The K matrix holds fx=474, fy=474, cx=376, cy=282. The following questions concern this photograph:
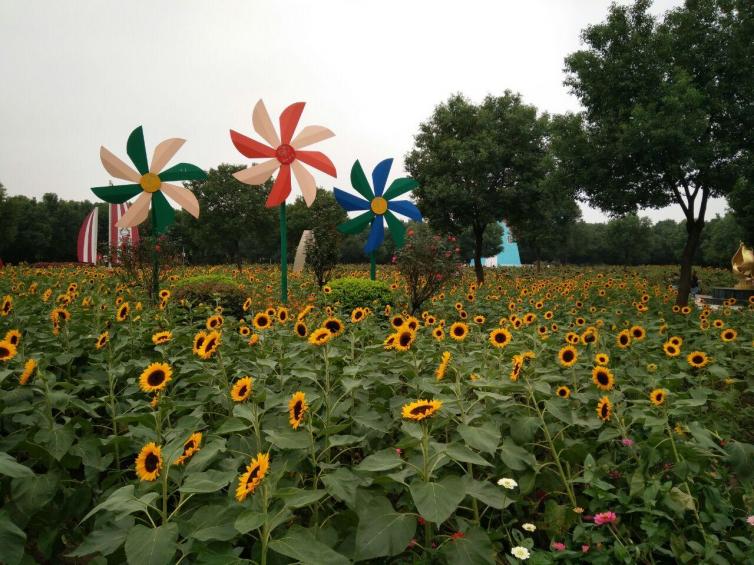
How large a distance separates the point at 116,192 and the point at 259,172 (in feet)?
9.16

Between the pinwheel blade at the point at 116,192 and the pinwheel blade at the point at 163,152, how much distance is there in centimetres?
49

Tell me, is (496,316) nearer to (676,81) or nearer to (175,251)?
(676,81)

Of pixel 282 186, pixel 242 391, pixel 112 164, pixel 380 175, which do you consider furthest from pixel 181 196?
pixel 242 391

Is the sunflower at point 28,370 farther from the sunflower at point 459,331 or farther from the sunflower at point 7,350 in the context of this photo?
the sunflower at point 459,331

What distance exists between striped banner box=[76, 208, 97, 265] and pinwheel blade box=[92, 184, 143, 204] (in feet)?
49.0

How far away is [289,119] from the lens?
10.0 m

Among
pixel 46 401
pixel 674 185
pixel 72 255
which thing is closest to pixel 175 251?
pixel 46 401

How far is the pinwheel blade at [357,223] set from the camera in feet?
38.5

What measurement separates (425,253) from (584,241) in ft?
197

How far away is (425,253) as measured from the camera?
1027 cm

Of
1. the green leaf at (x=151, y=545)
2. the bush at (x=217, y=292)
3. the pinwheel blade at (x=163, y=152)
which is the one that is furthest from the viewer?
the pinwheel blade at (x=163, y=152)

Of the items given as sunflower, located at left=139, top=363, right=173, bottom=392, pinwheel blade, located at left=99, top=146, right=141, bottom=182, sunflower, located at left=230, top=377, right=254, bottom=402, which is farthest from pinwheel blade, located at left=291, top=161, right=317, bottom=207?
sunflower, located at left=230, top=377, right=254, bottom=402

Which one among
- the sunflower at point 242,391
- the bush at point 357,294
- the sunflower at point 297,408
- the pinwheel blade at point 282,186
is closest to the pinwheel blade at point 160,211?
the pinwheel blade at point 282,186

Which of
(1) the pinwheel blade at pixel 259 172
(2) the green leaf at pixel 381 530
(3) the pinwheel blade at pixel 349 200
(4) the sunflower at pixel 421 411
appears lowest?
(2) the green leaf at pixel 381 530
